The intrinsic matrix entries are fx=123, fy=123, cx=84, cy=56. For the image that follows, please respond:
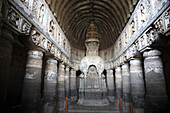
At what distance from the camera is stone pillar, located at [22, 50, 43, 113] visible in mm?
6718

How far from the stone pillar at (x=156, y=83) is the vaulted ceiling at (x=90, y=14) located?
480 cm

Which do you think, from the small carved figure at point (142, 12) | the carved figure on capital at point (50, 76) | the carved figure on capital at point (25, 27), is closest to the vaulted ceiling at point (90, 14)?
A: the small carved figure at point (142, 12)

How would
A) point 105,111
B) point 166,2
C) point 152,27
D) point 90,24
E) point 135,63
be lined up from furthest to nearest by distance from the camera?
point 90,24
point 105,111
point 135,63
point 152,27
point 166,2

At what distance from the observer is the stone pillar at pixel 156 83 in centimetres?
643

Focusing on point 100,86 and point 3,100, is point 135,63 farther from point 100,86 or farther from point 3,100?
point 3,100

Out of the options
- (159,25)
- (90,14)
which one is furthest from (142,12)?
(90,14)

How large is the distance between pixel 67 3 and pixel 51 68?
291 inches

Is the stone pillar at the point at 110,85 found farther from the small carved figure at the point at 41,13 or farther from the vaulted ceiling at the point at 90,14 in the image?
the small carved figure at the point at 41,13

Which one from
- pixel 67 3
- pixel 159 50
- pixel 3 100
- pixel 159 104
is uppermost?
pixel 67 3

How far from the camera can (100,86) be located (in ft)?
52.2

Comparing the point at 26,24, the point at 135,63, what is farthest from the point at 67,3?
the point at 135,63

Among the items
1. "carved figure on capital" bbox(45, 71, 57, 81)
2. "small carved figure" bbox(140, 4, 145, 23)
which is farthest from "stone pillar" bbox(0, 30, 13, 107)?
"small carved figure" bbox(140, 4, 145, 23)

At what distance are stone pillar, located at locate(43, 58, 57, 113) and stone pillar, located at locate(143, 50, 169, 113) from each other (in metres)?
7.05

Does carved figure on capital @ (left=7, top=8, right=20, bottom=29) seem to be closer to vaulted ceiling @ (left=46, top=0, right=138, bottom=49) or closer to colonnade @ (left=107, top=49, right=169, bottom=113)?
vaulted ceiling @ (left=46, top=0, right=138, bottom=49)
